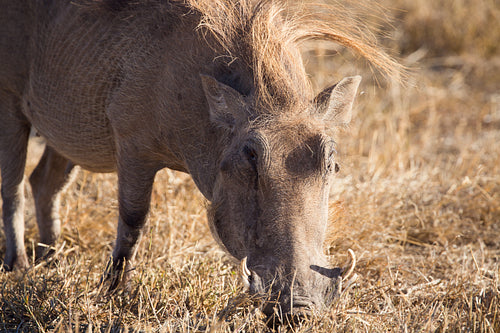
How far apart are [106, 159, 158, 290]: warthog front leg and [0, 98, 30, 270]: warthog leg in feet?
2.59

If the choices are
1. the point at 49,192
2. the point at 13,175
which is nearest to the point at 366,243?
the point at 49,192

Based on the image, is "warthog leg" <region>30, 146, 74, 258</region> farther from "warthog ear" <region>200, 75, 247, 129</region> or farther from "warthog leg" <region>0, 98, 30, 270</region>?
"warthog ear" <region>200, 75, 247, 129</region>

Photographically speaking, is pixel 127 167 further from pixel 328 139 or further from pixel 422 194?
pixel 422 194

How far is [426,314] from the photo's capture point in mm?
2777

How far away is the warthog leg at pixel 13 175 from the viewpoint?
3.67 meters

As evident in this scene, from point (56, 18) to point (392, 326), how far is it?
7.71 feet

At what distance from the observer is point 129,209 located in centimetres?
311

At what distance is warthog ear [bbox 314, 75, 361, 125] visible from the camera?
8.66 feet

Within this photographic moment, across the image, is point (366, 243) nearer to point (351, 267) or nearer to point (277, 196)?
point (351, 267)

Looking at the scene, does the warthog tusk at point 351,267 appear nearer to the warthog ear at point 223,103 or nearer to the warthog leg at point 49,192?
the warthog ear at point 223,103

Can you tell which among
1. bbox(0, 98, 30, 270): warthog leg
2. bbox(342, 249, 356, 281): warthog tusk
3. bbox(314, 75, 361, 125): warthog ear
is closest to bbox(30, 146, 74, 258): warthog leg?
bbox(0, 98, 30, 270): warthog leg

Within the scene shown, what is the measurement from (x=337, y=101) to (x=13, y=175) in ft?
6.94

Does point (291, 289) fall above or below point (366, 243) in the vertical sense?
above

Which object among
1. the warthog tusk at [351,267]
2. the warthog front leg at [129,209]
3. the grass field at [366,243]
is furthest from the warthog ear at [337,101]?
the warthog front leg at [129,209]
